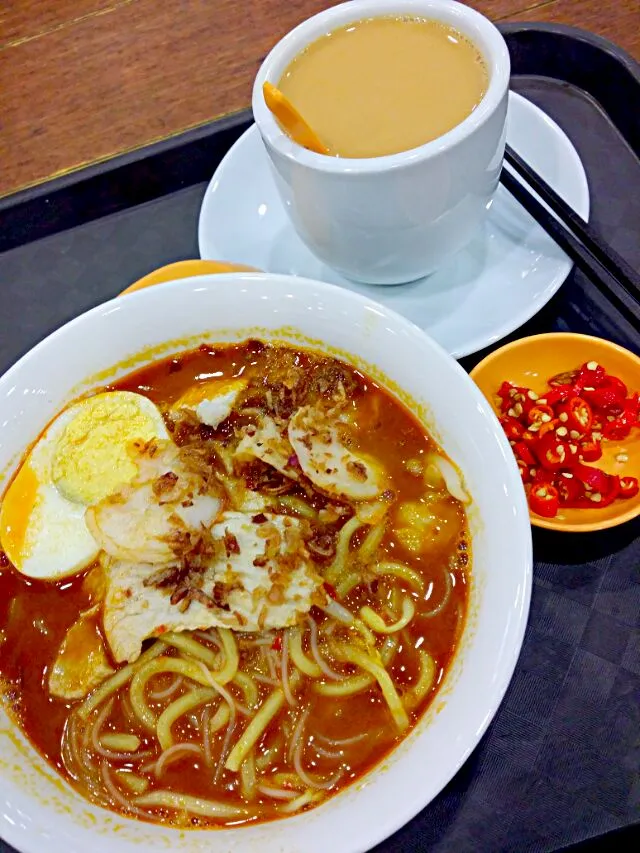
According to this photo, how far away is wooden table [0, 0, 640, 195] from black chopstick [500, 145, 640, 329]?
800 mm

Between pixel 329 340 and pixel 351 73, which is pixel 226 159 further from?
pixel 329 340

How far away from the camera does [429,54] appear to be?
1497 mm

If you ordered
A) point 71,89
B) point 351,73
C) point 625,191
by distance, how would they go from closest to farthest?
point 351,73
point 625,191
point 71,89

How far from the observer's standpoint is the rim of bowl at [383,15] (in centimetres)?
132

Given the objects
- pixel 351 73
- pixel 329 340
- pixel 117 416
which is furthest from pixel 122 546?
pixel 351 73

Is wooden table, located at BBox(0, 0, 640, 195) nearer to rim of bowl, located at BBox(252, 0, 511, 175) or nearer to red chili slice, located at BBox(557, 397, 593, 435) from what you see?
rim of bowl, located at BBox(252, 0, 511, 175)

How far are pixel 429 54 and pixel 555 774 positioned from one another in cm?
146

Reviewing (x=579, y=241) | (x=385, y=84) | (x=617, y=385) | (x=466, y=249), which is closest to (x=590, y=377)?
(x=617, y=385)

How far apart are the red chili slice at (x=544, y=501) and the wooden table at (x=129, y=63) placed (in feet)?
4.79

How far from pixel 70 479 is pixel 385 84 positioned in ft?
3.40

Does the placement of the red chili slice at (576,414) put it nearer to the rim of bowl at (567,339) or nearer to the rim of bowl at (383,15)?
the rim of bowl at (567,339)

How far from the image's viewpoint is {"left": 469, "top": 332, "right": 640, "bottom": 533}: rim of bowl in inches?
56.2

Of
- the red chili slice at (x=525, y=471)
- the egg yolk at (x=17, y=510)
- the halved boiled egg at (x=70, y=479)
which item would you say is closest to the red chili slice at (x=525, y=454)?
the red chili slice at (x=525, y=471)

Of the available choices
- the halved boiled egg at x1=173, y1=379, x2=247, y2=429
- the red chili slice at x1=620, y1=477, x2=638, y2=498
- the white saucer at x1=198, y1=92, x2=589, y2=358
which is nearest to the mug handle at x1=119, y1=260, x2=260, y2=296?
the white saucer at x1=198, y1=92, x2=589, y2=358
